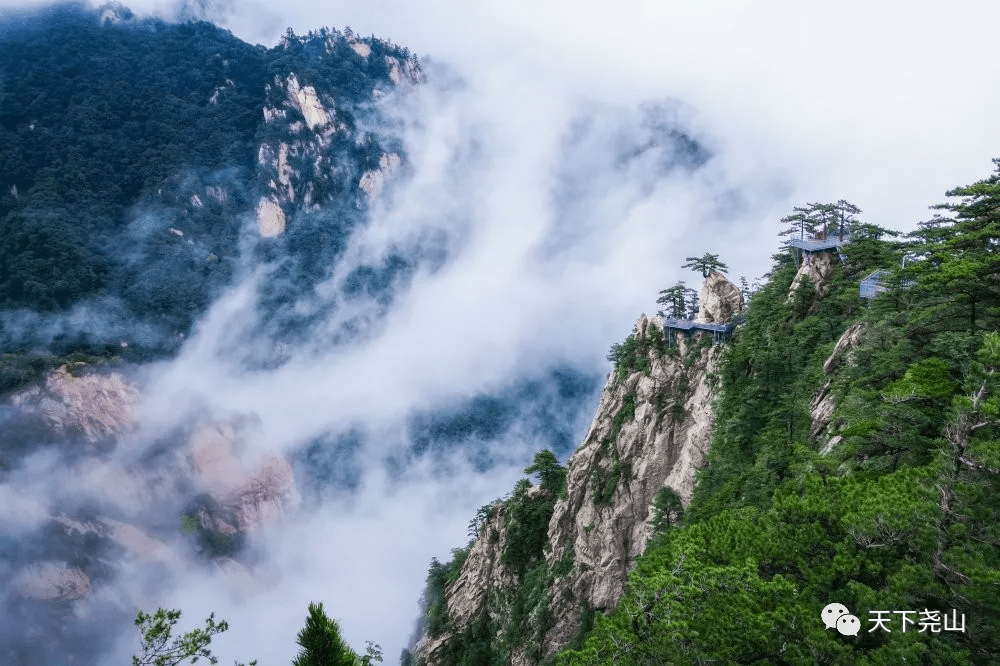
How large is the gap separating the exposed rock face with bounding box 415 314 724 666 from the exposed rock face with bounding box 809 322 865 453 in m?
14.3

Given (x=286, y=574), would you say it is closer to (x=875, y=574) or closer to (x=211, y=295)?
(x=211, y=295)

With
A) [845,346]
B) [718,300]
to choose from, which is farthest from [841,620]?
[718,300]

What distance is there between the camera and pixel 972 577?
12.3 metres

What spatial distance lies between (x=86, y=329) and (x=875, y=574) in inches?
7105

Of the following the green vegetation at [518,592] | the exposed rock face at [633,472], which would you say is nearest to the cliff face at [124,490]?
the green vegetation at [518,592]

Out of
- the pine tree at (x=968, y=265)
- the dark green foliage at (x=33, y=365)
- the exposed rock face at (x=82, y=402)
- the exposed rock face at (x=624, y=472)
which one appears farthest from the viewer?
the dark green foliage at (x=33, y=365)

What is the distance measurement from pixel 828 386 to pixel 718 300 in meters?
25.7

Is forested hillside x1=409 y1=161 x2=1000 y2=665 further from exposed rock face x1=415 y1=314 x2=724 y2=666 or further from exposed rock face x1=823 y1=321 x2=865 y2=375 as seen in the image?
exposed rock face x1=415 y1=314 x2=724 y2=666

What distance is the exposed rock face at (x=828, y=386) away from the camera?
31.6 m

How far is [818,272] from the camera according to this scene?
155 feet

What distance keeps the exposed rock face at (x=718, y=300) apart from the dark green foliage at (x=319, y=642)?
50.6m

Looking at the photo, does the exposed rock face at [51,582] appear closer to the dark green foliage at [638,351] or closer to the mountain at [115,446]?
the mountain at [115,446]

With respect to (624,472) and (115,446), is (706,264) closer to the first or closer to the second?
(624,472)

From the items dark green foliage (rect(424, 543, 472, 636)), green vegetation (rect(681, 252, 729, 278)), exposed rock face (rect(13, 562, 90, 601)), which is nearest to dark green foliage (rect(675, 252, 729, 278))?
green vegetation (rect(681, 252, 729, 278))
